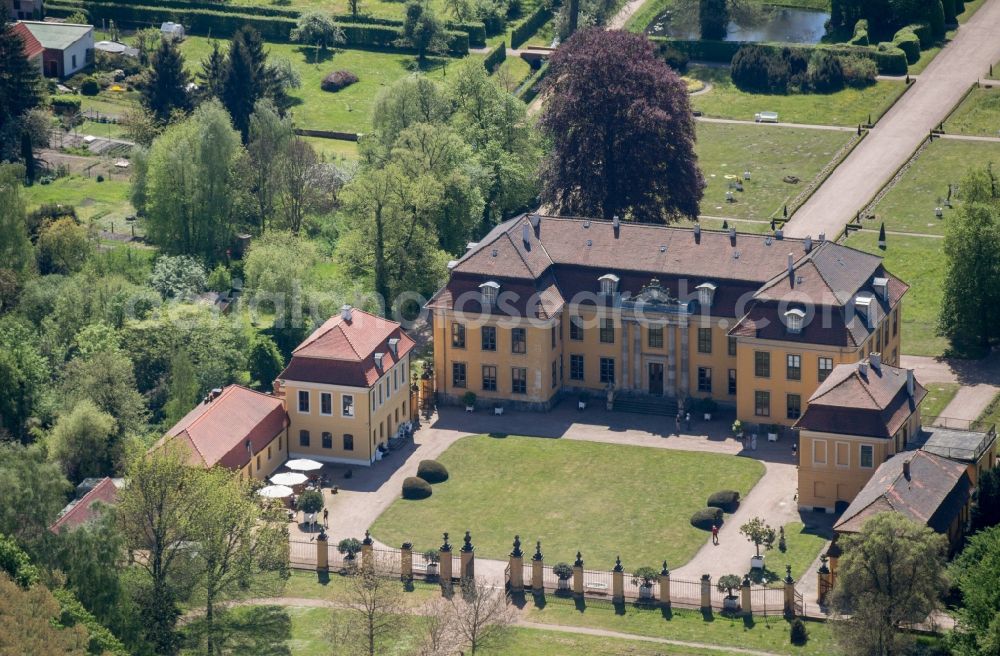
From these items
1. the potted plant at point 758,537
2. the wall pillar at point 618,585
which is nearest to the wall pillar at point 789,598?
the potted plant at point 758,537

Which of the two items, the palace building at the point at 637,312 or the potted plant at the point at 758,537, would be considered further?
the palace building at the point at 637,312

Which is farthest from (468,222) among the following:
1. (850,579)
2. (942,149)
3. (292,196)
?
(850,579)

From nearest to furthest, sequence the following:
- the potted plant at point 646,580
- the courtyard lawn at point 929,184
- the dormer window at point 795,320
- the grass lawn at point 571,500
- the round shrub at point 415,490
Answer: the potted plant at point 646,580, the grass lawn at point 571,500, the round shrub at point 415,490, the dormer window at point 795,320, the courtyard lawn at point 929,184

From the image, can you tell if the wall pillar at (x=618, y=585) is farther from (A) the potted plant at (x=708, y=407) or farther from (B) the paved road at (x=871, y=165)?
(B) the paved road at (x=871, y=165)

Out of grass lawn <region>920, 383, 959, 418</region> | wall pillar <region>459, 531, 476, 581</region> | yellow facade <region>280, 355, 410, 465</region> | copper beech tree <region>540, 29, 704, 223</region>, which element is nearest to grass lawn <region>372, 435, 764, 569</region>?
wall pillar <region>459, 531, 476, 581</region>

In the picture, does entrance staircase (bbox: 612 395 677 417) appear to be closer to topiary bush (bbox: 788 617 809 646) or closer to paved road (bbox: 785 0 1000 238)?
paved road (bbox: 785 0 1000 238)

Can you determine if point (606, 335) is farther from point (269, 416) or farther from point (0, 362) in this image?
point (0, 362)
